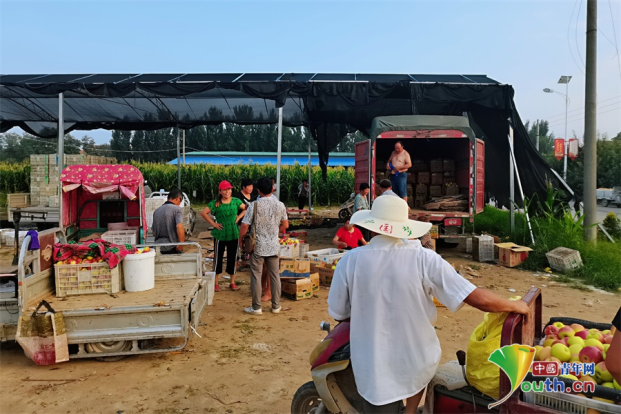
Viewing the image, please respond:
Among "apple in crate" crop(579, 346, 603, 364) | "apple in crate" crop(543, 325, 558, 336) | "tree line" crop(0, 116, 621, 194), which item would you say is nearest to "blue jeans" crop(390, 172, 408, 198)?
"apple in crate" crop(543, 325, 558, 336)

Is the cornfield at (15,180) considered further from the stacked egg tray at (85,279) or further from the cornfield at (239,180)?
the stacked egg tray at (85,279)

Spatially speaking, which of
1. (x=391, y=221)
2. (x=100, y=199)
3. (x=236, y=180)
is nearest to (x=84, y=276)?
(x=391, y=221)

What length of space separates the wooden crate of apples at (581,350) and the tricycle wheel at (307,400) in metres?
A: 1.47

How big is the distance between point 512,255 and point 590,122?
3.71 m

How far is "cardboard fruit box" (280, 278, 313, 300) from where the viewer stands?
745cm

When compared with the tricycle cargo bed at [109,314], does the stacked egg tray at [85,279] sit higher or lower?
higher

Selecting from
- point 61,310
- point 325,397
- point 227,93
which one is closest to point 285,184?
point 227,93

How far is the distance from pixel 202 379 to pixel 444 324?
3355mm

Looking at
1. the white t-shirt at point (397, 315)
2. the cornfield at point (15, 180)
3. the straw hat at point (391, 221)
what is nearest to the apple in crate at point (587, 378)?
the white t-shirt at point (397, 315)

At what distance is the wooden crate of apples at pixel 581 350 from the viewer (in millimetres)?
2492

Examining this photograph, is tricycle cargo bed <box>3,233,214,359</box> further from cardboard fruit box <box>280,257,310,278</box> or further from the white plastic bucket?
cardboard fruit box <box>280,257,310,278</box>

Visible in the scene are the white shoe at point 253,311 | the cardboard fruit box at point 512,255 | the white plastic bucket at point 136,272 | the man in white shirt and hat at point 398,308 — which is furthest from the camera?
the cardboard fruit box at point 512,255

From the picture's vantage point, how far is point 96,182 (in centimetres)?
865

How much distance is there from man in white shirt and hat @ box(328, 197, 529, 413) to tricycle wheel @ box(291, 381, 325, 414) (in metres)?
0.69
